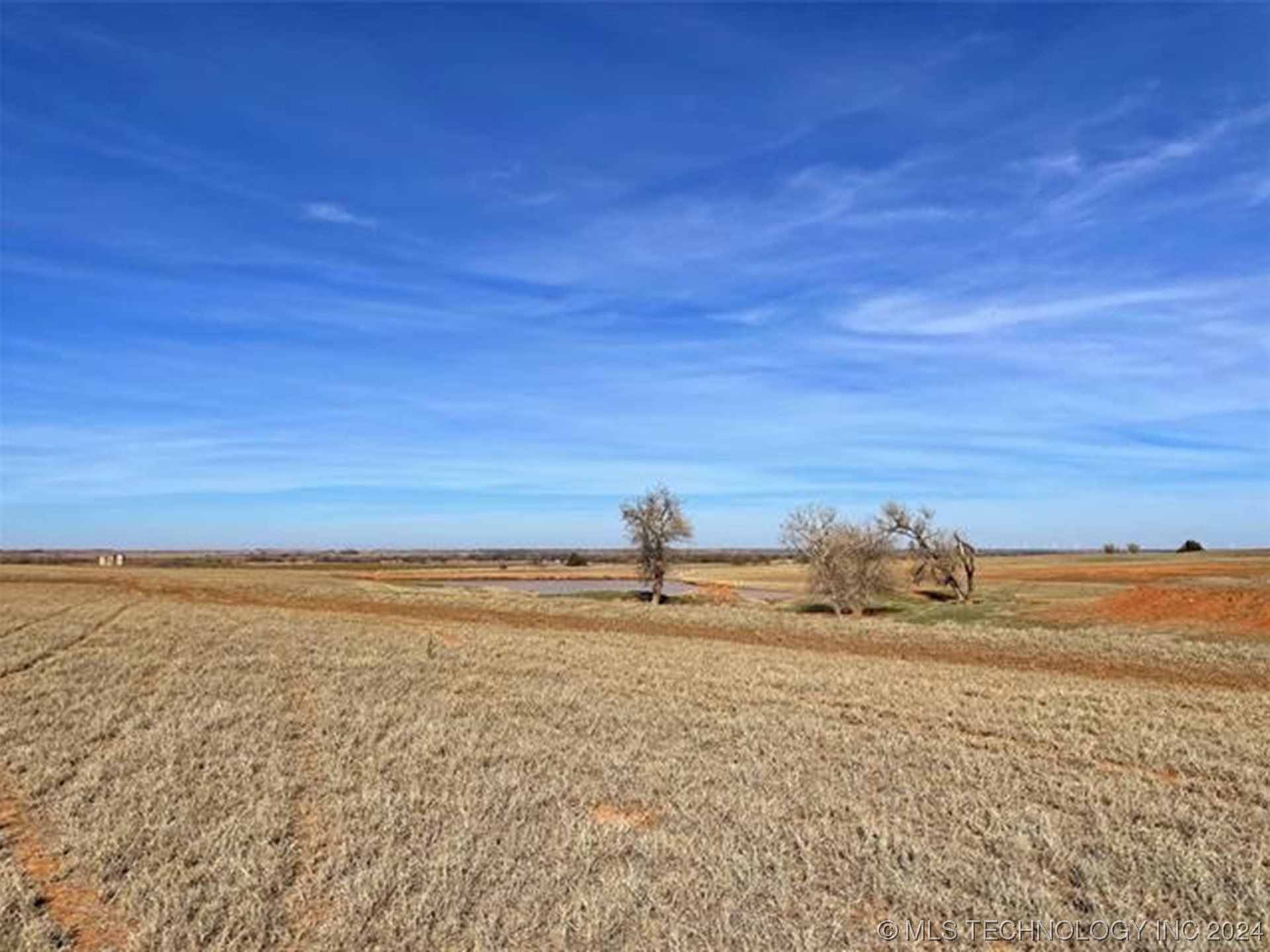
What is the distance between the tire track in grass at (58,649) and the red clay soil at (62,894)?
13655 mm

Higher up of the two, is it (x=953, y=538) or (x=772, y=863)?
(x=953, y=538)

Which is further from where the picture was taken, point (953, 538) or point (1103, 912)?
point (953, 538)

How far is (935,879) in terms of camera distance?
355 inches

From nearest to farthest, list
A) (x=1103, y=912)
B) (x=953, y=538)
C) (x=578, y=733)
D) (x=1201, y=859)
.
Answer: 1. (x=1103, y=912)
2. (x=1201, y=859)
3. (x=578, y=733)
4. (x=953, y=538)

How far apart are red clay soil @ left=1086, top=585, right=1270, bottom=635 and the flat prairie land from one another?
1169 cm

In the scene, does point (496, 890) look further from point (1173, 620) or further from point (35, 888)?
point (1173, 620)

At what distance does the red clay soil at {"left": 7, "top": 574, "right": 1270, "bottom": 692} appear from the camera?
2470 centimetres

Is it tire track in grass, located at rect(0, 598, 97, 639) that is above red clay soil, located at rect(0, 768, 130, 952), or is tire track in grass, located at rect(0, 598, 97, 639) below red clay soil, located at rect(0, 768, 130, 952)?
above

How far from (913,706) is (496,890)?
40.7 ft

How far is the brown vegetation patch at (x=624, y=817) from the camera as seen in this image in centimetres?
1084

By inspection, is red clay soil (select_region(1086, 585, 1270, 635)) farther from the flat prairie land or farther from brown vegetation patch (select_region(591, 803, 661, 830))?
brown vegetation patch (select_region(591, 803, 661, 830))

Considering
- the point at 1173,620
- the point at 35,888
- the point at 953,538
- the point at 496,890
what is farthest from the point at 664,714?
the point at 953,538

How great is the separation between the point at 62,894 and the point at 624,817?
5.52m

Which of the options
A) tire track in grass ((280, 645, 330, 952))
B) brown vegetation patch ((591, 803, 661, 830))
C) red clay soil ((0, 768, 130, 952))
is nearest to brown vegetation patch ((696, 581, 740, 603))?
tire track in grass ((280, 645, 330, 952))
